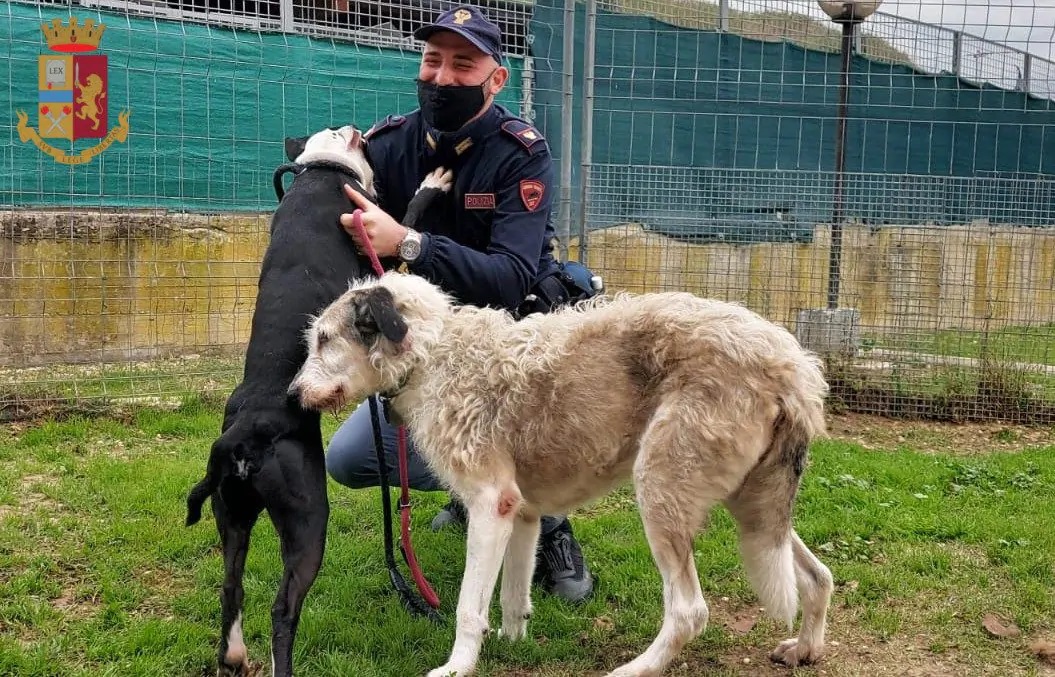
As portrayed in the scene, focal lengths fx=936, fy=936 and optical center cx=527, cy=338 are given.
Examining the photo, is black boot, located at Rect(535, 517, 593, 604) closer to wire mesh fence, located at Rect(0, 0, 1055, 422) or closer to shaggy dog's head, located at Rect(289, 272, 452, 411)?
shaggy dog's head, located at Rect(289, 272, 452, 411)

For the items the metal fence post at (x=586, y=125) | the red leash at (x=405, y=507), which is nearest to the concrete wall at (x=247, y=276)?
the metal fence post at (x=586, y=125)

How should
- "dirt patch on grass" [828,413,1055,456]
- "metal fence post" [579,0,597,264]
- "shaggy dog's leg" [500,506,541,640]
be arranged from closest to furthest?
1. "shaggy dog's leg" [500,506,541,640]
2. "dirt patch on grass" [828,413,1055,456]
3. "metal fence post" [579,0,597,264]

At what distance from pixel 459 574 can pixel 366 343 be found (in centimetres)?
155

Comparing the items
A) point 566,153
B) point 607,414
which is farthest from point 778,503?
point 566,153

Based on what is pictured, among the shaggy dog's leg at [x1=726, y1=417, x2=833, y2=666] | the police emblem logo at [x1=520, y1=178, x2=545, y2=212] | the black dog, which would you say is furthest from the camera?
the police emblem logo at [x1=520, y1=178, x2=545, y2=212]

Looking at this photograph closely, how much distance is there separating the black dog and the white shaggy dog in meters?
0.12

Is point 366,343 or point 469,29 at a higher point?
point 469,29

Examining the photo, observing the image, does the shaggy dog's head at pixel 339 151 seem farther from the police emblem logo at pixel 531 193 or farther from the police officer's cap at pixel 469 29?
the police emblem logo at pixel 531 193

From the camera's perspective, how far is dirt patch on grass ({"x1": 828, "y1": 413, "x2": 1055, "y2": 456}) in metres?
7.24

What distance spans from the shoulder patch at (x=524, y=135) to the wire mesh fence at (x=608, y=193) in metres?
3.91

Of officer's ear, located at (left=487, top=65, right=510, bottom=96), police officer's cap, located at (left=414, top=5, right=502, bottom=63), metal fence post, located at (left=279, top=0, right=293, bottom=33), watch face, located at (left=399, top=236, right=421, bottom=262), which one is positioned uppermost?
metal fence post, located at (left=279, top=0, right=293, bottom=33)

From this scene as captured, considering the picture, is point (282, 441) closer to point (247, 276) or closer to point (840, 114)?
point (247, 276)

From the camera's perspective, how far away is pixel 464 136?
14.1 ft

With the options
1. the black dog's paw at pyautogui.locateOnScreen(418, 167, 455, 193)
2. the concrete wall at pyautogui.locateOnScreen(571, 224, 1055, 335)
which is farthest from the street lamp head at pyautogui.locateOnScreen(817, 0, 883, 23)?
the black dog's paw at pyautogui.locateOnScreen(418, 167, 455, 193)
